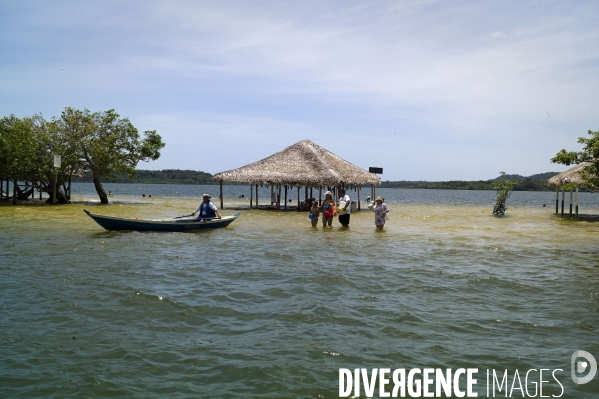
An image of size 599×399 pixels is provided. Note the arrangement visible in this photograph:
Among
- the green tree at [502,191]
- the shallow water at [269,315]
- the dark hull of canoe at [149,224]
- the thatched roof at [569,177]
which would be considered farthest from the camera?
the green tree at [502,191]

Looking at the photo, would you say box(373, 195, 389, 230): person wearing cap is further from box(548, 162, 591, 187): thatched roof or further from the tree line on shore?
the tree line on shore

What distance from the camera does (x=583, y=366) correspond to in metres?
5.02

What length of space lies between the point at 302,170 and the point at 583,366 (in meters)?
23.5

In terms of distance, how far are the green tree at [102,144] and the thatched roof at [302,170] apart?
596 cm

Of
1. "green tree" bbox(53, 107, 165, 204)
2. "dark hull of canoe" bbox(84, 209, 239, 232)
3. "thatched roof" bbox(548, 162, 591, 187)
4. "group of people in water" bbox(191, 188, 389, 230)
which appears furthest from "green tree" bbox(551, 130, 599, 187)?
"green tree" bbox(53, 107, 165, 204)

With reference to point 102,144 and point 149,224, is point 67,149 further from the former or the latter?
point 149,224

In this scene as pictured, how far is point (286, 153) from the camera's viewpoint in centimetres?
3030

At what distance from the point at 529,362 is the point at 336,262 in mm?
5827

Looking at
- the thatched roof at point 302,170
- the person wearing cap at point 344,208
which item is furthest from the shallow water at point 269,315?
the thatched roof at point 302,170

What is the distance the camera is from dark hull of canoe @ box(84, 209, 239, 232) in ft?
46.4

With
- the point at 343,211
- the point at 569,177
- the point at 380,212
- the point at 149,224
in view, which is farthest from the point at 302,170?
the point at 149,224

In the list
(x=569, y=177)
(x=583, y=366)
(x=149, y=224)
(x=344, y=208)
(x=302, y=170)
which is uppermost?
(x=302, y=170)

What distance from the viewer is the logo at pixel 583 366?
4.76 metres

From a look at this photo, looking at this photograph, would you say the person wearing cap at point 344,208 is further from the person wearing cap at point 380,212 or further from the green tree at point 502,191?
the green tree at point 502,191
